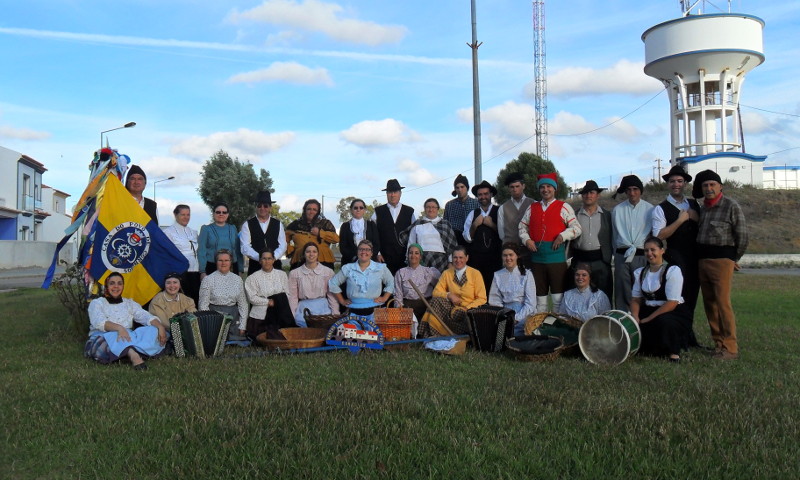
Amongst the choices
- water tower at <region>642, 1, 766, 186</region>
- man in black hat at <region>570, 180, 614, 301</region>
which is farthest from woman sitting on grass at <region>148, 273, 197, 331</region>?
water tower at <region>642, 1, 766, 186</region>

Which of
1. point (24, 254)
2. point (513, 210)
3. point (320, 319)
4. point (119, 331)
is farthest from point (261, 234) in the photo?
point (24, 254)

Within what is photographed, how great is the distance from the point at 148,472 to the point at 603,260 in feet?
18.8

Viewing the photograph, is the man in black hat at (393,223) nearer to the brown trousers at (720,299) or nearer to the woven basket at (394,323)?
the woven basket at (394,323)

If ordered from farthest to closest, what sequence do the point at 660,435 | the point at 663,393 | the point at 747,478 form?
the point at 663,393 → the point at 660,435 → the point at 747,478

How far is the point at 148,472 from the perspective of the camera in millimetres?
3639

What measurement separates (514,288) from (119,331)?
4.40 metres

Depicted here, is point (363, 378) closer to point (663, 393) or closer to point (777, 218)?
point (663, 393)

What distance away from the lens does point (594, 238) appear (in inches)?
307

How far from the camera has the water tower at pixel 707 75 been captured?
38906 mm

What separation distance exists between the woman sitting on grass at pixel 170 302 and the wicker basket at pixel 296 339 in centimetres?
98

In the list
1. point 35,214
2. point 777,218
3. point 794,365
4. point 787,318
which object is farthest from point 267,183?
point 794,365

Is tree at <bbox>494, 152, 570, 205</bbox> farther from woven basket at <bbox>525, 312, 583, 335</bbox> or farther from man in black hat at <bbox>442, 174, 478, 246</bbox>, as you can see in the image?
woven basket at <bbox>525, 312, 583, 335</bbox>

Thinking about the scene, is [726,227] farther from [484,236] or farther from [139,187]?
[139,187]

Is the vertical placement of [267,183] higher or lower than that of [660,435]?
higher
